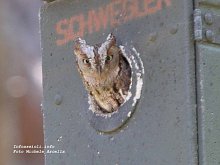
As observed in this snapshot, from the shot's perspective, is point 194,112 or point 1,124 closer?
point 194,112

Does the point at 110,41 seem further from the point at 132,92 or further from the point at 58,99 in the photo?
the point at 58,99

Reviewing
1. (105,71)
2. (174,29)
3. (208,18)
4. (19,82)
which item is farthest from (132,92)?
(19,82)

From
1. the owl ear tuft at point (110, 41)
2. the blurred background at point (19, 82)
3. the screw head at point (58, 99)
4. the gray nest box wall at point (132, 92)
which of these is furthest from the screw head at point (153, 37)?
the blurred background at point (19, 82)

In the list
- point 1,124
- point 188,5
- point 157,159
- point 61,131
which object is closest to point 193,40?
point 188,5

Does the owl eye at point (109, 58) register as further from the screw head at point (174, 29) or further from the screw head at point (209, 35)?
the screw head at point (209, 35)

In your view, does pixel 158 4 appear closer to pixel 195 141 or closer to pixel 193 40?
pixel 193 40
